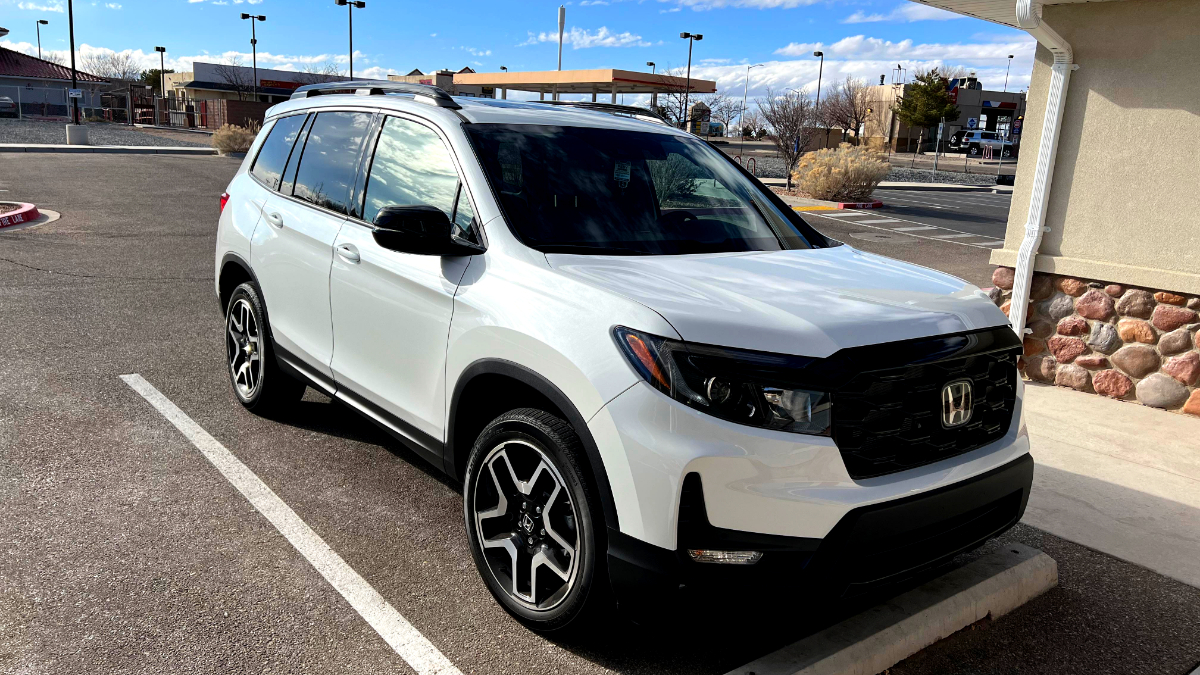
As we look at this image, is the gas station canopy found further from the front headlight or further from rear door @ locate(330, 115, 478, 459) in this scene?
the front headlight

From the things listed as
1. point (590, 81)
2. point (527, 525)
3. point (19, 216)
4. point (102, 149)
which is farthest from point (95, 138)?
point (527, 525)

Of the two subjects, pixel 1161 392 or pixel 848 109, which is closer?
pixel 1161 392

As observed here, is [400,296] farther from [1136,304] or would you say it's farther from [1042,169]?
[1136,304]

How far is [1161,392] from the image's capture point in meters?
6.27

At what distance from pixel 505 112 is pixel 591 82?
4055 cm

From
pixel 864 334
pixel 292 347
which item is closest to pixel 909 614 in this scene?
pixel 864 334

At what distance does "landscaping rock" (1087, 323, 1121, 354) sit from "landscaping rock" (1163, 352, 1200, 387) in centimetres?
37

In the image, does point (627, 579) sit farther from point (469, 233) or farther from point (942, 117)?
point (942, 117)

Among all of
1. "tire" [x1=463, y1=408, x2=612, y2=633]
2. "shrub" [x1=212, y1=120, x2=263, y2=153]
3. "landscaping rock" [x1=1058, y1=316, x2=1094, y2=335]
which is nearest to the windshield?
"tire" [x1=463, y1=408, x2=612, y2=633]

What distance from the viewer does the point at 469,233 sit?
3.51 m

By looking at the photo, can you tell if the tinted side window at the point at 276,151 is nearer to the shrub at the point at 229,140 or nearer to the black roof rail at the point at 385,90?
the black roof rail at the point at 385,90

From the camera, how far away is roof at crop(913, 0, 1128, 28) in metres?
6.98

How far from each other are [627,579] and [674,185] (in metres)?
2.07

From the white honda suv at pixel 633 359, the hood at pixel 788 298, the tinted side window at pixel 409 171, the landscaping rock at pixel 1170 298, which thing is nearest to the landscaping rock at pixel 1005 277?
the landscaping rock at pixel 1170 298
